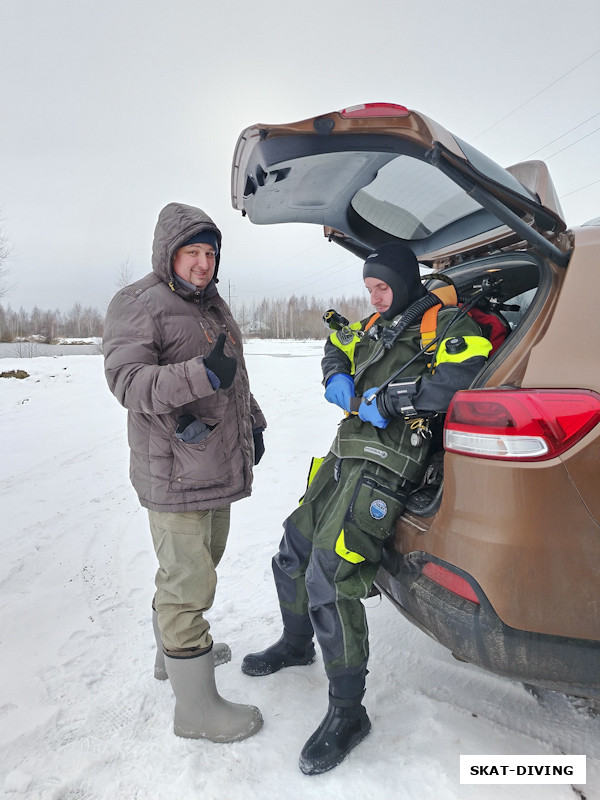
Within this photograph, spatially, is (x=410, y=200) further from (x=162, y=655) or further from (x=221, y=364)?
(x=162, y=655)

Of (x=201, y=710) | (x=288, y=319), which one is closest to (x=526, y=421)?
(x=201, y=710)

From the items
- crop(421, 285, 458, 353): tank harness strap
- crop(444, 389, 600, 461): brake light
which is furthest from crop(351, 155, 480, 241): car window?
crop(444, 389, 600, 461): brake light

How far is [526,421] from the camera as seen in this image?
4.84 ft

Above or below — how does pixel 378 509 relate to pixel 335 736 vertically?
above

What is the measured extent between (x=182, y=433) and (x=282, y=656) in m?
1.26

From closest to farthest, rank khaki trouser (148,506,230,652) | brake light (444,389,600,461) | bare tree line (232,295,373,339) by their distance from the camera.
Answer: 1. brake light (444,389,600,461)
2. khaki trouser (148,506,230,652)
3. bare tree line (232,295,373,339)

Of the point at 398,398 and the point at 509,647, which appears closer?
the point at 509,647

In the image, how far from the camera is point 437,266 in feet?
10.6

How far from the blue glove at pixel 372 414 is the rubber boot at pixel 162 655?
1372mm

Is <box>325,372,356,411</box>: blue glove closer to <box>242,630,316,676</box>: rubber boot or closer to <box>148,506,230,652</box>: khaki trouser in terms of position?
<box>148,506,230,652</box>: khaki trouser

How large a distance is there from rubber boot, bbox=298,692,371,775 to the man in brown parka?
303 mm

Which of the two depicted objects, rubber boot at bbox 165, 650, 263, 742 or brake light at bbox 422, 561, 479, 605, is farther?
rubber boot at bbox 165, 650, 263, 742

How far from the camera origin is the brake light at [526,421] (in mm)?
1436

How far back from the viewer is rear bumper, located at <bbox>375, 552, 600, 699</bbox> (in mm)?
1488
